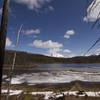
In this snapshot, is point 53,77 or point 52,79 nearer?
point 52,79

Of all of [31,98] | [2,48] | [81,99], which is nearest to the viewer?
[2,48]

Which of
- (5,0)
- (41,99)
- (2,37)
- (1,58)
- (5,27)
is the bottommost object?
(41,99)

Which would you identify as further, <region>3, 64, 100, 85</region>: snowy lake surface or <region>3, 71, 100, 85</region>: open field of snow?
<region>3, 64, 100, 85</region>: snowy lake surface

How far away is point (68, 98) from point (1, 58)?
5051mm

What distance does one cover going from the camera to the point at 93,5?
80 centimetres

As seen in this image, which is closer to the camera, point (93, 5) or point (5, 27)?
point (93, 5)

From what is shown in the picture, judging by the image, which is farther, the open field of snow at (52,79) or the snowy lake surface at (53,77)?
the snowy lake surface at (53,77)

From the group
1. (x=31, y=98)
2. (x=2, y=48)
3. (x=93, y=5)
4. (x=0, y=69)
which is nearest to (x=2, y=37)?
(x=2, y=48)

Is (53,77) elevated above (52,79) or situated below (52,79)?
above

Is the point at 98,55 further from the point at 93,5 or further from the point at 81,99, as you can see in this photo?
the point at 81,99

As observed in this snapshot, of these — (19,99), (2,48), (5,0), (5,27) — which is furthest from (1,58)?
(19,99)

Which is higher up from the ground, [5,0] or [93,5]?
[5,0]

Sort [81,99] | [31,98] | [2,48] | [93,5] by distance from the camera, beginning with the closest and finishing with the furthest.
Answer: [93,5] → [2,48] → [81,99] → [31,98]

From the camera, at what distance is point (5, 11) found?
3160 millimetres
